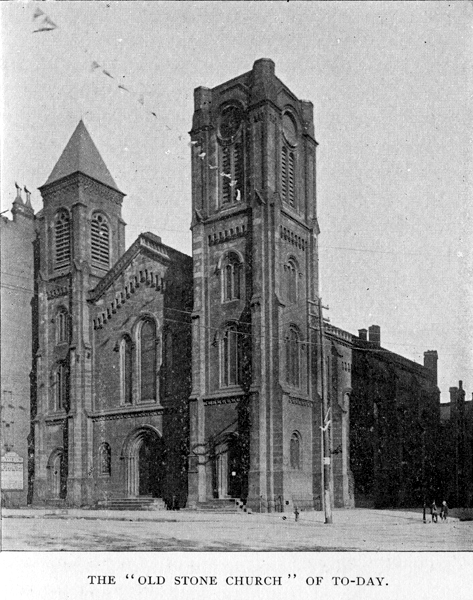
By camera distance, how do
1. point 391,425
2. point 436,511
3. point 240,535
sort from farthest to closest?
point 391,425 → point 436,511 → point 240,535

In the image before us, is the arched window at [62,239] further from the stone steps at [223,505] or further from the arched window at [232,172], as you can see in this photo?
the stone steps at [223,505]

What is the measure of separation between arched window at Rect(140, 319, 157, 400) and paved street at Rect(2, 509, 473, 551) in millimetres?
9812

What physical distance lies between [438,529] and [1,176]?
1637cm

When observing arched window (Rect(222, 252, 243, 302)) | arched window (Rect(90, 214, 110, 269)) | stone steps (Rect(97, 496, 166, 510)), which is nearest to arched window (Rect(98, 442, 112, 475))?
stone steps (Rect(97, 496, 166, 510))

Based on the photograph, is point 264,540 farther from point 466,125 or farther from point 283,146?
point 283,146

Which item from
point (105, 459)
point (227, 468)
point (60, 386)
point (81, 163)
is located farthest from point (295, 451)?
point (81, 163)

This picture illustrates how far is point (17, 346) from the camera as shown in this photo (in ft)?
137

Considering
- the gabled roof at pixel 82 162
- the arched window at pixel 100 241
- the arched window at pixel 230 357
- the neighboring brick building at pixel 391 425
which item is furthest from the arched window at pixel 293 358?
the gabled roof at pixel 82 162

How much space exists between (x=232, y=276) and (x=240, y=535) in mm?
16438

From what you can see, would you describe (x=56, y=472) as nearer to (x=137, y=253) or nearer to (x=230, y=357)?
(x=137, y=253)

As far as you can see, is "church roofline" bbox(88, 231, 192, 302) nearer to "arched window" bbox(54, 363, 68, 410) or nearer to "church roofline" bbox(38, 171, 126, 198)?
"arched window" bbox(54, 363, 68, 410)

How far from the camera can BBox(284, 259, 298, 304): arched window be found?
32.7 metres

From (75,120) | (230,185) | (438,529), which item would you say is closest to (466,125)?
(438,529)

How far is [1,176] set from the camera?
1554 cm
